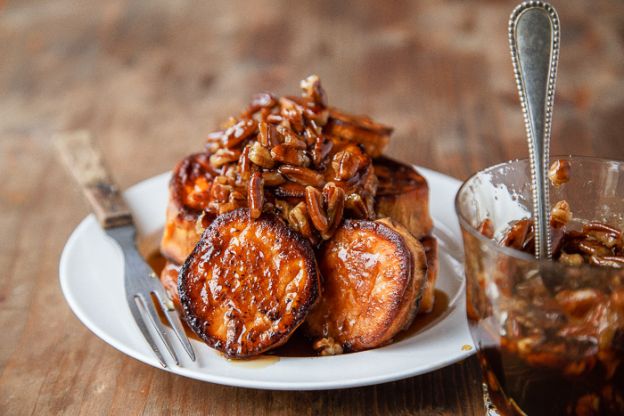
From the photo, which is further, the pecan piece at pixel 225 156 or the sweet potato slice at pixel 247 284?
the pecan piece at pixel 225 156

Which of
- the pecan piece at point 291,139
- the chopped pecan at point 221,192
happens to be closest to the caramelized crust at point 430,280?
the pecan piece at point 291,139

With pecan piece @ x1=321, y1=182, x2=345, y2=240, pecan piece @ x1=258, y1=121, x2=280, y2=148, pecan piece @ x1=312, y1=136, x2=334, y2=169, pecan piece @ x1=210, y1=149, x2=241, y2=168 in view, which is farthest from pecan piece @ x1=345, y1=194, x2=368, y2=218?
pecan piece @ x1=210, y1=149, x2=241, y2=168

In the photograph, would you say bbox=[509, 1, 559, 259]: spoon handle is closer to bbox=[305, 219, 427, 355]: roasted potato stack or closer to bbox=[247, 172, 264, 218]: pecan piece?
bbox=[305, 219, 427, 355]: roasted potato stack

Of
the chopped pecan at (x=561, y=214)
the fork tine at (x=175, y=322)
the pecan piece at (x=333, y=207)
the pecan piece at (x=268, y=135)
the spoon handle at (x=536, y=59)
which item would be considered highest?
the spoon handle at (x=536, y=59)

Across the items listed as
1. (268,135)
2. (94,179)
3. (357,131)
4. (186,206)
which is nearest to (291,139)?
(268,135)

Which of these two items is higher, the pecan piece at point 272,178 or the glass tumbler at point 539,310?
the pecan piece at point 272,178

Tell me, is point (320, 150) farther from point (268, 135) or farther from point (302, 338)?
point (302, 338)

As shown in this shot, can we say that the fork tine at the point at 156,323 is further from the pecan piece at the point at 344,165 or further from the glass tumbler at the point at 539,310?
the glass tumbler at the point at 539,310

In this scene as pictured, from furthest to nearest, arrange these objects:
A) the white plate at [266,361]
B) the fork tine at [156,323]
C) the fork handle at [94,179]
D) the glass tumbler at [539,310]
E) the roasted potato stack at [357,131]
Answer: the fork handle at [94,179] → the roasted potato stack at [357,131] → the fork tine at [156,323] → the white plate at [266,361] → the glass tumbler at [539,310]
